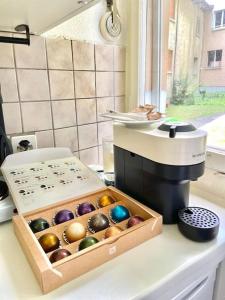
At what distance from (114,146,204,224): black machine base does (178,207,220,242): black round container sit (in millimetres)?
28

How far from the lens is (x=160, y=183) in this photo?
0.57 meters

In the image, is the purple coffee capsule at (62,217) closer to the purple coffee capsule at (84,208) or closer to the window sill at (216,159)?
the purple coffee capsule at (84,208)

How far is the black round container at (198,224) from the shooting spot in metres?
0.52

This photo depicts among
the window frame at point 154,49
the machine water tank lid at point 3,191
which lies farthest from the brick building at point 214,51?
the machine water tank lid at point 3,191

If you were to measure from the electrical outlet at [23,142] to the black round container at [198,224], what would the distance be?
0.59 metres

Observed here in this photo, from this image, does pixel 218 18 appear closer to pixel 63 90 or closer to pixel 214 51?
pixel 214 51

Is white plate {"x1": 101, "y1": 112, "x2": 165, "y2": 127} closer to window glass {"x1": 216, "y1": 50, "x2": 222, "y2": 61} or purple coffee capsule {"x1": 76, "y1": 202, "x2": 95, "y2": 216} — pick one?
purple coffee capsule {"x1": 76, "y1": 202, "x2": 95, "y2": 216}

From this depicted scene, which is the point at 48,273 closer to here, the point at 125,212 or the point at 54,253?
the point at 54,253

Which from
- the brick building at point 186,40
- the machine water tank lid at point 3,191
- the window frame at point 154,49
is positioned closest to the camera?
the machine water tank lid at point 3,191

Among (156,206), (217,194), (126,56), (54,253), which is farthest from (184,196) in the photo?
(126,56)

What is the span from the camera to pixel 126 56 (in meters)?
1.11

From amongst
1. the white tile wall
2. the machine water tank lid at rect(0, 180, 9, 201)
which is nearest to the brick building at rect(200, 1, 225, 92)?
the white tile wall

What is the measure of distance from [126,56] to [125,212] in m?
0.81

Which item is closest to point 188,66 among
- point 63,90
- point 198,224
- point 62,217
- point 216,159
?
point 216,159
